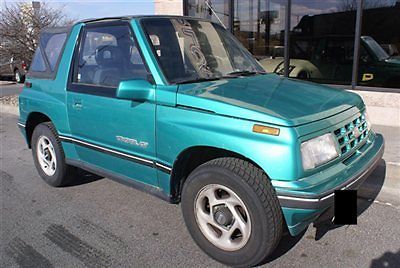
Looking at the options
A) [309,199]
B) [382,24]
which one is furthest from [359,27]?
[309,199]

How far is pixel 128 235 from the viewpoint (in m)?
3.27

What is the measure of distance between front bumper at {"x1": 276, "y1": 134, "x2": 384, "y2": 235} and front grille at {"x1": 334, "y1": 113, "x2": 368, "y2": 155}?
0.42 ft

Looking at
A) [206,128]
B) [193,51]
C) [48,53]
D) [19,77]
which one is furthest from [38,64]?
[19,77]

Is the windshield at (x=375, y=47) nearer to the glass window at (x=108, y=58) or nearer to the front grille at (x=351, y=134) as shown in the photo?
the front grille at (x=351, y=134)

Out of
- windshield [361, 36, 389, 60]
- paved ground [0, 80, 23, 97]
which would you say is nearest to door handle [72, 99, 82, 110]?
windshield [361, 36, 389, 60]

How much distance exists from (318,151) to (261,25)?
6.57m

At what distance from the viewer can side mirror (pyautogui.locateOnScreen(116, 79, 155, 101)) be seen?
2.90 metres

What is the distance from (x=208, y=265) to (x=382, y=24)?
601cm

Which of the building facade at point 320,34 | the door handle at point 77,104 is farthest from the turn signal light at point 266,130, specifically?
the building facade at point 320,34

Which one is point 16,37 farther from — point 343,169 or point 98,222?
point 343,169

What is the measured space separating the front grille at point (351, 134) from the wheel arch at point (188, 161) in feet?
2.63

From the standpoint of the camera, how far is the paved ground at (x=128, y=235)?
2861 mm

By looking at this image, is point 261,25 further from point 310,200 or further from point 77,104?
point 310,200

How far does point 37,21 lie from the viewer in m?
12.1
